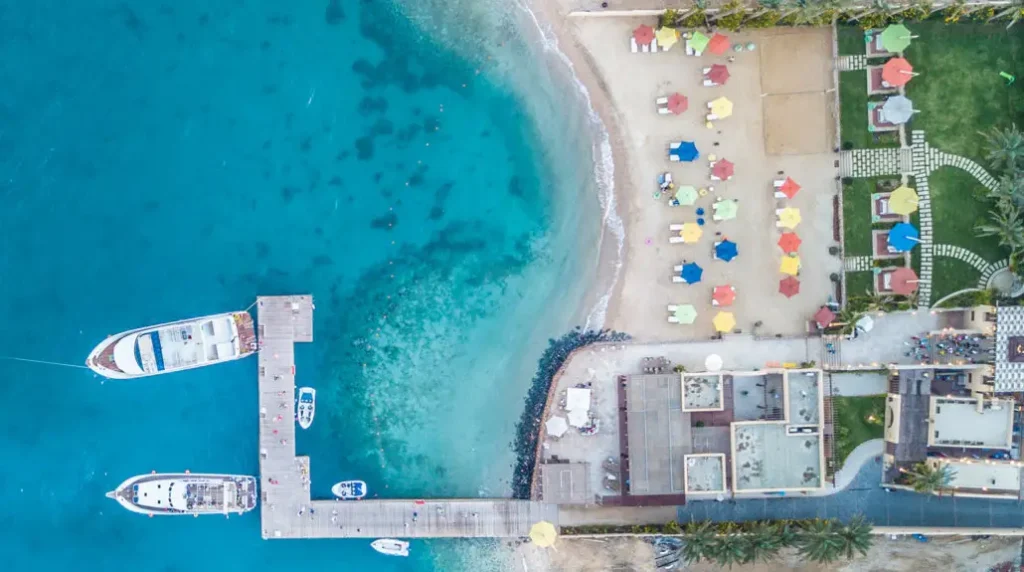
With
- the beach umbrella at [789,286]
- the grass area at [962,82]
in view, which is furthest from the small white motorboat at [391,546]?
the grass area at [962,82]

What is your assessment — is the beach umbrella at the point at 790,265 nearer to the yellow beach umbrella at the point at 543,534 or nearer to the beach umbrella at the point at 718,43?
the beach umbrella at the point at 718,43

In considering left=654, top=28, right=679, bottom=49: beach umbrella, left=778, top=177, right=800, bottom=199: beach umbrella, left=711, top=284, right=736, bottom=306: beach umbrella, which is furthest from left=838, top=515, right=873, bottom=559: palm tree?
left=654, top=28, right=679, bottom=49: beach umbrella

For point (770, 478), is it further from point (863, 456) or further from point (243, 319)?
point (243, 319)

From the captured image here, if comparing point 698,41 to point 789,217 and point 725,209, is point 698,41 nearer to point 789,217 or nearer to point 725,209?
point 725,209

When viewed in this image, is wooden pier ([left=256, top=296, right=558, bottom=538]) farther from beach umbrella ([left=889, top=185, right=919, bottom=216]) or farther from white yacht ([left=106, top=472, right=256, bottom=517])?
beach umbrella ([left=889, top=185, right=919, bottom=216])

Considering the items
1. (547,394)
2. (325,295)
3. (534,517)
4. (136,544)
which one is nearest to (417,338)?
(325,295)
